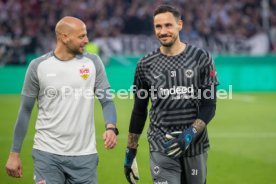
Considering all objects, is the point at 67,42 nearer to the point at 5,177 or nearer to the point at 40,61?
the point at 40,61

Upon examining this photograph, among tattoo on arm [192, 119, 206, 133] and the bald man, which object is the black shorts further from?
the bald man

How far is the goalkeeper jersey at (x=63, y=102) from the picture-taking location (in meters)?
5.98

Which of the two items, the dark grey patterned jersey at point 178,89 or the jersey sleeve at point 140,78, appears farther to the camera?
the jersey sleeve at point 140,78

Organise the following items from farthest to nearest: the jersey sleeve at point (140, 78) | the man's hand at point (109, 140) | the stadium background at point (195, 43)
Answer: the stadium background at point (195, 43) → the jersey sleeve at point (140, 78) → the man's hand at point (109, 140)

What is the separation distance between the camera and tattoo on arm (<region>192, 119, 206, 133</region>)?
617 cm

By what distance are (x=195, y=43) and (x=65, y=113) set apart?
23.1m

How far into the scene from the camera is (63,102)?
6.00m

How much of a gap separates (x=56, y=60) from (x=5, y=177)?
15.1 feet

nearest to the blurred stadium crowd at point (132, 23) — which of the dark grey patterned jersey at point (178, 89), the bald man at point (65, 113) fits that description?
the dark grey patterned jersey at point (178, 89)

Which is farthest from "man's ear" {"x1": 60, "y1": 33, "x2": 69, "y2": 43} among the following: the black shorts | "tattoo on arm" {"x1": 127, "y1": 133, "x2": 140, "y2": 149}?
the black shorts

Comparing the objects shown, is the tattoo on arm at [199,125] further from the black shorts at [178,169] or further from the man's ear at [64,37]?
the man's ear at [64,37]

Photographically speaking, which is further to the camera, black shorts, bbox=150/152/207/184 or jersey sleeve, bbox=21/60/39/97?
black shorts, bbox=150/152/207/184

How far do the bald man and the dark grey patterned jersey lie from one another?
0.53 meters

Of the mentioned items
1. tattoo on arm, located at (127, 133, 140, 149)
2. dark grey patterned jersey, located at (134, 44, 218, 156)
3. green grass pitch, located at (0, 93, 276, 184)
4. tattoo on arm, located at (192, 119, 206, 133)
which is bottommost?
green grass pitch, located at (0, 93, 276, 184)
